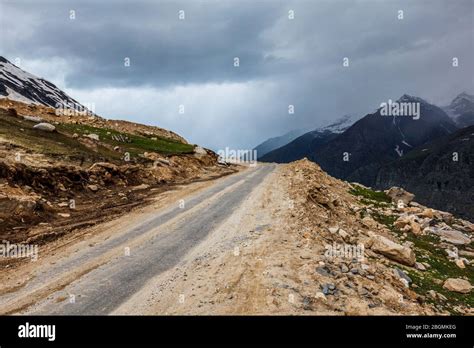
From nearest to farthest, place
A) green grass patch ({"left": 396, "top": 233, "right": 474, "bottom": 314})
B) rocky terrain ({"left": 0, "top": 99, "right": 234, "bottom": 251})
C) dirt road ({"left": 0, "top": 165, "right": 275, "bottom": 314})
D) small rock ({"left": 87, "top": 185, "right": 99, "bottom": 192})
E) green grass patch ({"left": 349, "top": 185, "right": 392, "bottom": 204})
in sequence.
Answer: dirt road ({"left": 0, "top": 165, "right": 275, "bottom": 314}), green grass patch ({"left": 396, "top": 233, "right": 474, "bottom": 314}), rocky terrain ({"left": 0, "top": 99, "right": 234, "bottom": 251}), small rock ({"left": 87, "top": 185, "right": 99, "bottom": 192}), green grass patch ({"left": 349, "top": 185, "right": 392, "bottom": 204})

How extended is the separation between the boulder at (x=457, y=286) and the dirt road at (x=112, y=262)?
32.8 ft

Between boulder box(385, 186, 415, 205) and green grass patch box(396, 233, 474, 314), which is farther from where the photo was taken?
boulder box(385, 186, 415, 205)

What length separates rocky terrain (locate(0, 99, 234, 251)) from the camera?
20.5 m

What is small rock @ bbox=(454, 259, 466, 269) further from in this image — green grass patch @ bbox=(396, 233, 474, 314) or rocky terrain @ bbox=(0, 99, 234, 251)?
rocky terrain @ bbox=(0, 99, 234, 251)

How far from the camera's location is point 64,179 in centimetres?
2794

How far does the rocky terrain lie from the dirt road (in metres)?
3.03

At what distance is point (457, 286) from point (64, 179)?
24512mm

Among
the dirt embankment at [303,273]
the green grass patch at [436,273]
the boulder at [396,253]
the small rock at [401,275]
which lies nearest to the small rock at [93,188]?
the dirt embankment at [303,273]

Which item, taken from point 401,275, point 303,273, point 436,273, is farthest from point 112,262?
point 436,273

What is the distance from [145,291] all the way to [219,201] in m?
14.3

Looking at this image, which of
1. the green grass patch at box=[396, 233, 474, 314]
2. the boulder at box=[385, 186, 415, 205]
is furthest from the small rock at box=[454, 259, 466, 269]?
the boulder at box=[385, 186, 415, 205]

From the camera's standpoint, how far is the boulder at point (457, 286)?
15.4 metres

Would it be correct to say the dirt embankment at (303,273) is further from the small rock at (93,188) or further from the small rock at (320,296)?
the small rock at (93,188)

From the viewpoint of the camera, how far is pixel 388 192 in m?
42.0
